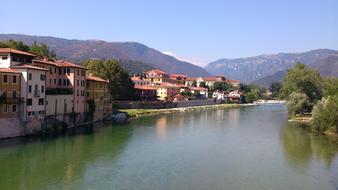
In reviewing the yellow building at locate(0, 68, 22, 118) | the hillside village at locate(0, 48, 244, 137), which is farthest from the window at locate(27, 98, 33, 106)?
the yellow building at locate(0, 68, 22, 118)

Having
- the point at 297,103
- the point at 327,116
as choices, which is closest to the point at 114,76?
the point at 297,103

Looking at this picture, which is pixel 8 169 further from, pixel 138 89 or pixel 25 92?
pixel 138 89

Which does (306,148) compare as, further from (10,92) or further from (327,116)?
(10,92)

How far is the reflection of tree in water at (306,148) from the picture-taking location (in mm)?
41125

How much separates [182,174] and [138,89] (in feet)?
282

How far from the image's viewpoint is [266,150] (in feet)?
152

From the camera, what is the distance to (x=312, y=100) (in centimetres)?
9381

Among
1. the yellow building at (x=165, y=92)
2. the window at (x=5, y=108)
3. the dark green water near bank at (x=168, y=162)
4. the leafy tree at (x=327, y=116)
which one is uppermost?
the yellow building at (x=165, y=92)

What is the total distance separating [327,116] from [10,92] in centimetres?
4016

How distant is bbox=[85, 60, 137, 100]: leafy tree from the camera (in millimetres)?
88562

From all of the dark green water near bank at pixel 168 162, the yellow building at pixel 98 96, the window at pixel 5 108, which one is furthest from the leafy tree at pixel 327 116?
the window at pixel 5 108

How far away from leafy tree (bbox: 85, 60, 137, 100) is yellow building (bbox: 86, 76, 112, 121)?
12.5 m

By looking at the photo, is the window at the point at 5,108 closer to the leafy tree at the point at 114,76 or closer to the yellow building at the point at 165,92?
the leafy tree at the point at 114,76

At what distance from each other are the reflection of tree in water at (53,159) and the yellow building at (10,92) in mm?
5166
